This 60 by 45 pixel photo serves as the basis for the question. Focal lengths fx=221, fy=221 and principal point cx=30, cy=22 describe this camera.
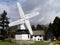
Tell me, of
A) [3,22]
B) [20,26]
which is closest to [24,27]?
[20,26]

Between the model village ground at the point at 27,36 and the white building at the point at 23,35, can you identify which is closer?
the model village ground at the point at 27,36

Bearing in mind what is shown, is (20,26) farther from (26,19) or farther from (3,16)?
(3,16)

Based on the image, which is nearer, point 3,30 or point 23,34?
point 23,34

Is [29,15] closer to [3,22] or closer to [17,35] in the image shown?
[17,35]

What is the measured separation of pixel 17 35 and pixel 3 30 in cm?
4030

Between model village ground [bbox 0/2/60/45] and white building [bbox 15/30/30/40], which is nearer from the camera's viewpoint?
model village ground [bbox 0/2/60/45]

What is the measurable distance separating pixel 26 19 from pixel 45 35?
141 ft

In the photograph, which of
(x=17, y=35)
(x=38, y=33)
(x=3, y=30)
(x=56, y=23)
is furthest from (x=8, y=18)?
(x=17, y=35)

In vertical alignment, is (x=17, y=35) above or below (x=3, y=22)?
below

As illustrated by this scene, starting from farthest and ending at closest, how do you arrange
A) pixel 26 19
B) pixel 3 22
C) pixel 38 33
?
pixel 3 22 → pixel 38 33 → pixel 26 19

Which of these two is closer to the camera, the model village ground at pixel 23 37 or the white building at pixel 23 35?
the model village ground at pixel 23 37

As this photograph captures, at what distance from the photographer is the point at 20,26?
68812 mm

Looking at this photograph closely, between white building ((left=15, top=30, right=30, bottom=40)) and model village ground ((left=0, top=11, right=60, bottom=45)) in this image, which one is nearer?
model village ground ((left=0, top=11, right=60, bottom=45))

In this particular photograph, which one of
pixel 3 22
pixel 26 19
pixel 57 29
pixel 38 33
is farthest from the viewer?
pixel 3 22
